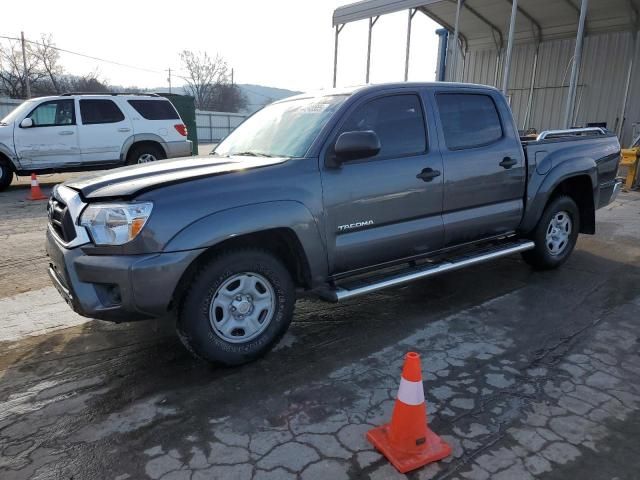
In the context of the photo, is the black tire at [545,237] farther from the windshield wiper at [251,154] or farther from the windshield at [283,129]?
the windshield wiper at [251,154]

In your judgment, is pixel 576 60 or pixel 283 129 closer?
pixel 283 129

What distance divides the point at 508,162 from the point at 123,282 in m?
3.62

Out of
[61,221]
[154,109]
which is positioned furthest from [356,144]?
Result: [154,109]

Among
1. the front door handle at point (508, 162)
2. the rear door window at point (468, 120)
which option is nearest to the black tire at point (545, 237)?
the front door handle at point (508, 162)

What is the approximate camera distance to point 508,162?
15.3 ft

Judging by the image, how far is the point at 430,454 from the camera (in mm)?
2410

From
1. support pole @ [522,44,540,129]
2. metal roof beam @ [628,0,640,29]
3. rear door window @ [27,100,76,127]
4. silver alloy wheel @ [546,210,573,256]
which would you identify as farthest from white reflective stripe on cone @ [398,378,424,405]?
support pole @ [522,44,540,129]

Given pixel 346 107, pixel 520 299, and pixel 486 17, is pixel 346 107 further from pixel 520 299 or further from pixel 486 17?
pixel 486 17

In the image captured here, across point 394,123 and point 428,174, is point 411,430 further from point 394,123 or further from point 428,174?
point 394,123

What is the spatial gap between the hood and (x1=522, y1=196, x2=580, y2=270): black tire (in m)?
3.22

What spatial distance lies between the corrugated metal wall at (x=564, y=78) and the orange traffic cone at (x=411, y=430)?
1596 centimetres

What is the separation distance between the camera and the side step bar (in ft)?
11.7

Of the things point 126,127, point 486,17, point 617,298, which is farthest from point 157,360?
point 486,17

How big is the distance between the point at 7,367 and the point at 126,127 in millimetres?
9196
